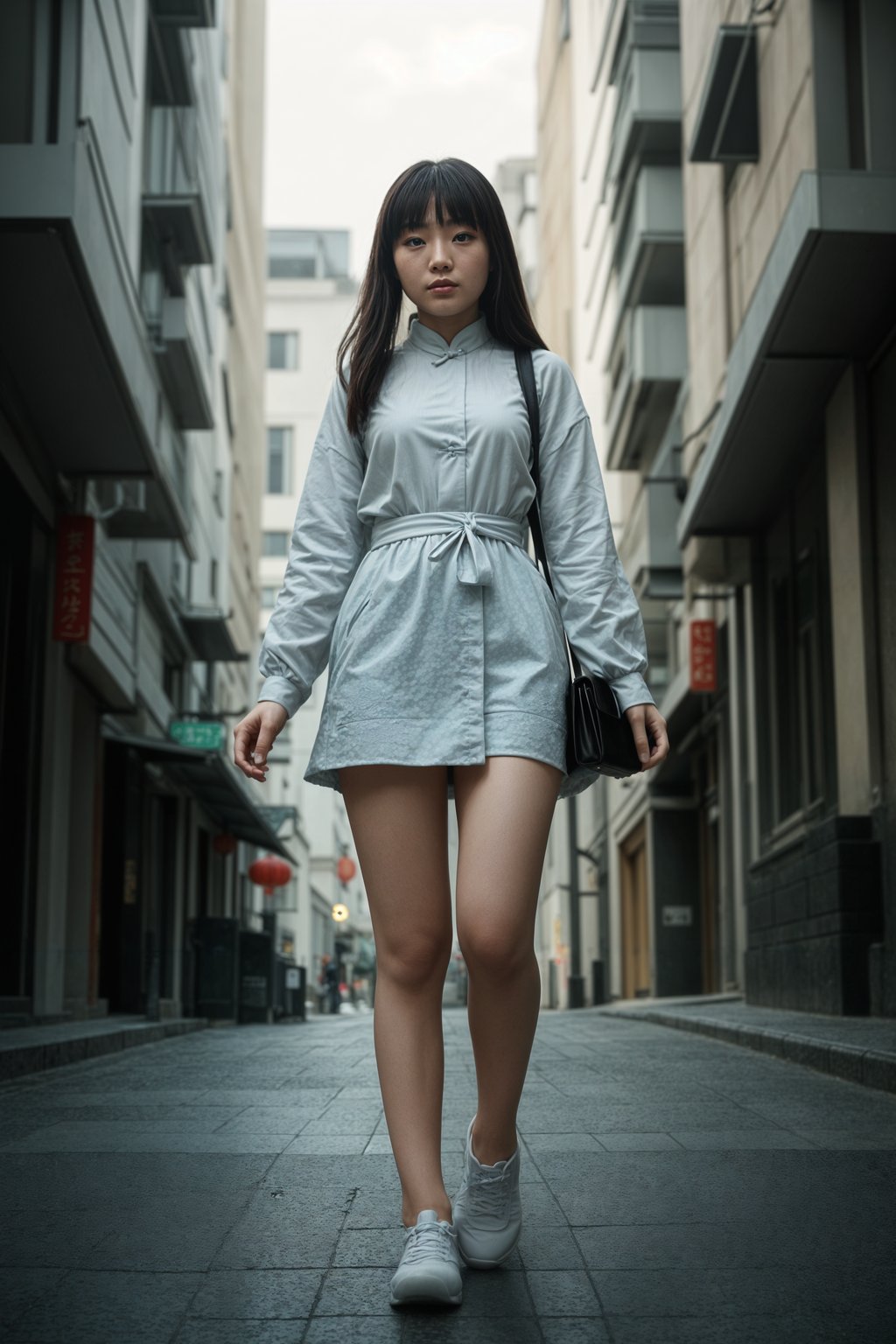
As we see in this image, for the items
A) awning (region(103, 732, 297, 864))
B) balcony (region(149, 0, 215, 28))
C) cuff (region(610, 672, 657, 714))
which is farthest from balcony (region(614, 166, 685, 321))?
cuff (region(610, 672, 657, 714))

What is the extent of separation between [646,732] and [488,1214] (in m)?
0.98

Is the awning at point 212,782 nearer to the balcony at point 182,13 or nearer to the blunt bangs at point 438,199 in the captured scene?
the balcony at point 182,13

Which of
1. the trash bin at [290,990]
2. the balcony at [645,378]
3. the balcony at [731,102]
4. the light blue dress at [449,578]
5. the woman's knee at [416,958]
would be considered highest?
the balcony at [645,378]

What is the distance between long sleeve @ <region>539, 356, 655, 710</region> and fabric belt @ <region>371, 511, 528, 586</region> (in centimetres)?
10

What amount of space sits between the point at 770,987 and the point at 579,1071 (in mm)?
6874

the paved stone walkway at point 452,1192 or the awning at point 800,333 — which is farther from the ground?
the awning at point 800,333

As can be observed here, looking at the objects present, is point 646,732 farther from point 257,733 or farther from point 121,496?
point 121,496

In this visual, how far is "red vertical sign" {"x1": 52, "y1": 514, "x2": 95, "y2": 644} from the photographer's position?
45.0ft

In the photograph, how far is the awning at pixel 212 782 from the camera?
1808cm

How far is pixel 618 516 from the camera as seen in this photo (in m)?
35.9

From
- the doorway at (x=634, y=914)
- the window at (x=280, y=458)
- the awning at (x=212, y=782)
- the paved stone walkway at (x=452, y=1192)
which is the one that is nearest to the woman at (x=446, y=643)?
the paved stone walkway at (x=452, y=1192)

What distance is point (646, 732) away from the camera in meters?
3.23

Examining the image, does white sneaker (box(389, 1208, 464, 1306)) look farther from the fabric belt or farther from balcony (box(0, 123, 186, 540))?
balcony (box(0, 123, 186, 540))

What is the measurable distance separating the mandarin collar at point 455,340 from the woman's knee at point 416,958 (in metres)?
1.24
